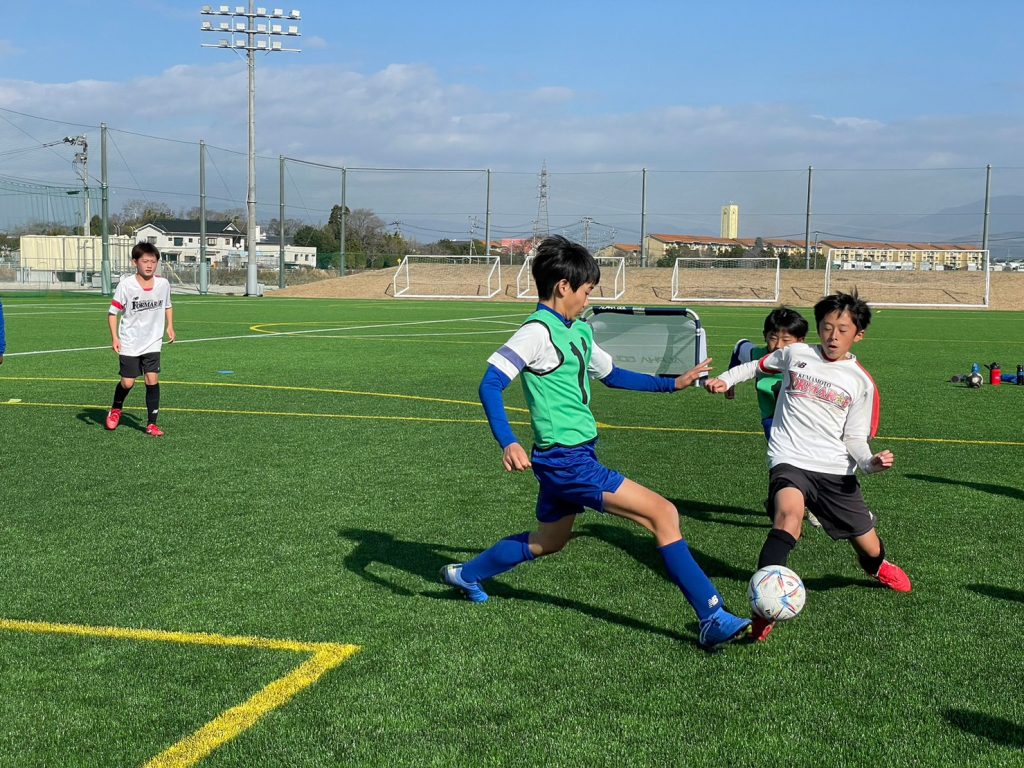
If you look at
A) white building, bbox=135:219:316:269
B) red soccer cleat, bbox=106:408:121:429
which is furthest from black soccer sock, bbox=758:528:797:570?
white building, bbox=135:219:316:269

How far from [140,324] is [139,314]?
104 millimetres

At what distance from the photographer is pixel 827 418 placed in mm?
5055

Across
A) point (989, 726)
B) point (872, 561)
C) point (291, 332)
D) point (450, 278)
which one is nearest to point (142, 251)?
point (872, 561)

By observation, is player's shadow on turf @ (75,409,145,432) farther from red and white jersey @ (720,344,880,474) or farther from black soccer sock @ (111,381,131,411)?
red and white jersey @ (720,344,880,474)

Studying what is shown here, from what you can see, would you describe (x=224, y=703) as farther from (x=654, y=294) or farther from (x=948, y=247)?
(x=948, y=247)

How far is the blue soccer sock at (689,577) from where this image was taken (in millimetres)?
4238

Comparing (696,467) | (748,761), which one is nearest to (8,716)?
(748,761)

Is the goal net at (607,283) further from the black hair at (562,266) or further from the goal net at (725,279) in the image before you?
the black hair at (562,266)

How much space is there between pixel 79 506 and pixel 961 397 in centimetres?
1075

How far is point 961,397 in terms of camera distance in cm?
1305

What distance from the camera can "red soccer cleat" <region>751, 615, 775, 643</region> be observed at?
428cm

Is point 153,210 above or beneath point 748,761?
above

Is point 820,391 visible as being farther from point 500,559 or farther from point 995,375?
point 995,375

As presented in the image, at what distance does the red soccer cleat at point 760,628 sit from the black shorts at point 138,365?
751cm
